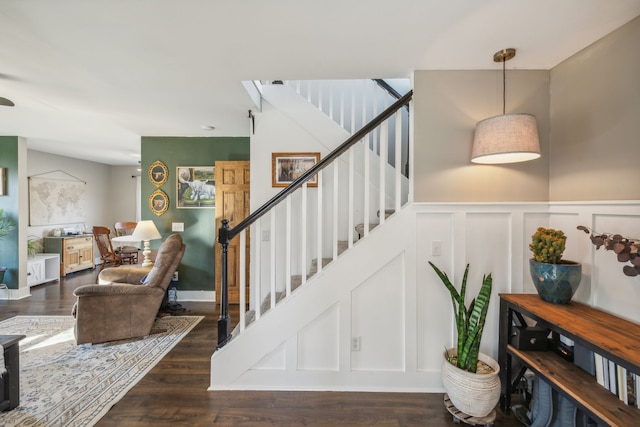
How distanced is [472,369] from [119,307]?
3176 mm

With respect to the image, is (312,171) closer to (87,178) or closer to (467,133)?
(467,133)

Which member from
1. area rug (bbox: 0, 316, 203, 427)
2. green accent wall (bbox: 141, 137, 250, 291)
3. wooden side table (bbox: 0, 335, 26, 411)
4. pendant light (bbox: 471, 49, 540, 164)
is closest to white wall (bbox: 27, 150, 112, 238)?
green accent wall (bbox: 141, 137, 250, 291)

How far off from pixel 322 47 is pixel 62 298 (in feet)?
17.0

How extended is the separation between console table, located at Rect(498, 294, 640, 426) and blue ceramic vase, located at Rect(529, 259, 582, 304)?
0.06 m

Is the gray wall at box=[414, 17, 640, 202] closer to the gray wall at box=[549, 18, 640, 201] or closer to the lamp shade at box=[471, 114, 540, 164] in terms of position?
the gray wall at box=[549, 18, 640, 201]

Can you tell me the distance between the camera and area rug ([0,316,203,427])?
1.73 m

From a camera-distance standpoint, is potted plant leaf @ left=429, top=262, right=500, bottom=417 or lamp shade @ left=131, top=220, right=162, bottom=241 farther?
lamp shade @ left=131, top=220, right=162, bottom=241

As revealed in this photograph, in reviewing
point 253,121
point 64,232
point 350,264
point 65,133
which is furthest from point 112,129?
point 350,264

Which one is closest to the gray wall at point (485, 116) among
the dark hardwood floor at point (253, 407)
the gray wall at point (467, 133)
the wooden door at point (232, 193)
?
the gray wall at point (467, 133)

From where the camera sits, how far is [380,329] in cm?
198

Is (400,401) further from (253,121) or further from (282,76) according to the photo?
(253,121)

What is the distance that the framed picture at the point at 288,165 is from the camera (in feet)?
9.12

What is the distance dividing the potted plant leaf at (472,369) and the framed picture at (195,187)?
134 inches

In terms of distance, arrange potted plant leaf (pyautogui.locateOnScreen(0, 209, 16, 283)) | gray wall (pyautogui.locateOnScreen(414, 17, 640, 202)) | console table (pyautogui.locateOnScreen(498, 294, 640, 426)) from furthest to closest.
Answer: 1. potted plant leaf (pyautogui.locateOnScreen(0, 209, 16, 283))
2. gray wall (pyautogui.locateOnScreen(414, 17, 640, 202))
3. console table (pyautogui.locateOnScreen(498, 294, 640, 426))
